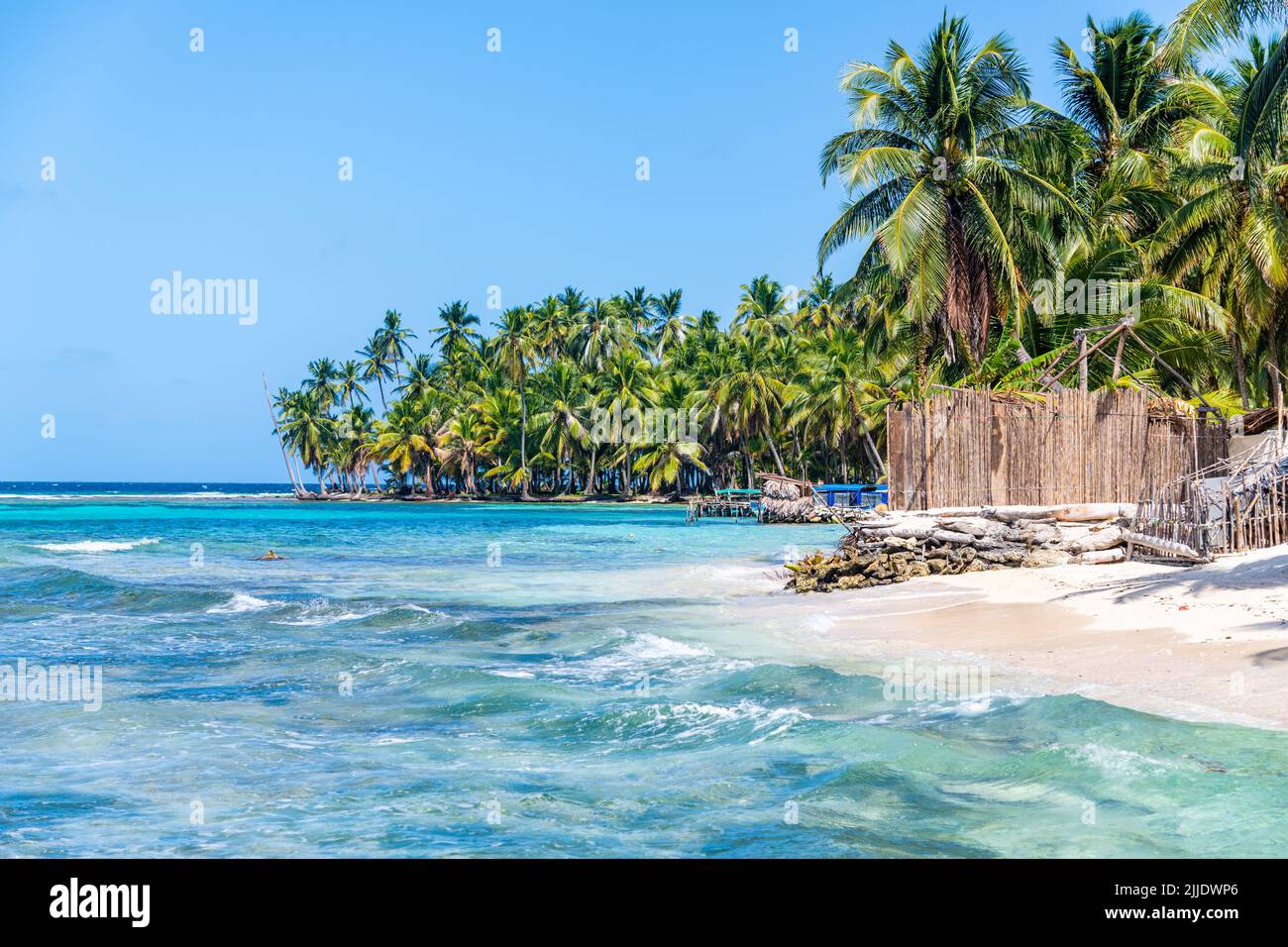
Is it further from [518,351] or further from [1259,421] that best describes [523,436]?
[1259,421]

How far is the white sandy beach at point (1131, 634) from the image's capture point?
365 inches

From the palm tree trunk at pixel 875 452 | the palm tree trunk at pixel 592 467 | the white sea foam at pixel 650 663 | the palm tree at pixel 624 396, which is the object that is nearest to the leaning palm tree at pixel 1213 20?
the white sea foam at pixel 650 663

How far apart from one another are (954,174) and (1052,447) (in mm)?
8658

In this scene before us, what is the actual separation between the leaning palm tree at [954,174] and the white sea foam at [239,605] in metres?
14.8

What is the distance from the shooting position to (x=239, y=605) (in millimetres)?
19953

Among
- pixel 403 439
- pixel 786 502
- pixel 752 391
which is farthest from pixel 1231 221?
pixel 403 439

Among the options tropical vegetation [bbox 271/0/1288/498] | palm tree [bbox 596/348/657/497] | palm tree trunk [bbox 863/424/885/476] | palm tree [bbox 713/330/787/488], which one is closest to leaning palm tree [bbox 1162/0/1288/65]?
tropical vegetation [bbox 271/0/1288/498]

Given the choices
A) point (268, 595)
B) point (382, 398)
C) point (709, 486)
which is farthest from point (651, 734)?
point (382, 398)

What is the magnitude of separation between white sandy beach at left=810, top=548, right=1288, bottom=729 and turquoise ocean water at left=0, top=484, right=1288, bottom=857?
774 mm

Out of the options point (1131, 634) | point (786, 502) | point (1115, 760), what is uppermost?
point (786, 502)

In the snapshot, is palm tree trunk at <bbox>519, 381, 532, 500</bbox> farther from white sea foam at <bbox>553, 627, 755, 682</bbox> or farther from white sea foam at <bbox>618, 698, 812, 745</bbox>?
white sea foam at <bbox>618, 698, 812, 745</bbox>

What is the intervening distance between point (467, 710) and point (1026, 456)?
1318cm

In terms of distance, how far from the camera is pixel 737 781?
776 centimetres

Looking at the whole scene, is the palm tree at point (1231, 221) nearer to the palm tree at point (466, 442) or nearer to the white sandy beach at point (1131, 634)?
the white sandy beach at point (1131, 634)
